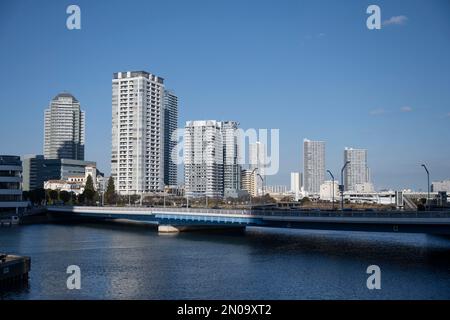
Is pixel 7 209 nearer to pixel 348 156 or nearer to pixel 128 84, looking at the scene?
pixel 128 84

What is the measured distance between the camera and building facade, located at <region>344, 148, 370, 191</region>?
166650 mm

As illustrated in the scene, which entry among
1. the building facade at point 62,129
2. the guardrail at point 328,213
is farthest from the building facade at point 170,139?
the guardrail at point 328,213

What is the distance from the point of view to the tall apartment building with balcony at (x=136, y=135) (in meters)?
132

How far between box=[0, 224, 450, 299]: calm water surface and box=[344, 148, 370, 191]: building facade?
396 ft

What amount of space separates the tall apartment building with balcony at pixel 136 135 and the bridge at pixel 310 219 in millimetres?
73188

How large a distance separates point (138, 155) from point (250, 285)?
10966 centimetres

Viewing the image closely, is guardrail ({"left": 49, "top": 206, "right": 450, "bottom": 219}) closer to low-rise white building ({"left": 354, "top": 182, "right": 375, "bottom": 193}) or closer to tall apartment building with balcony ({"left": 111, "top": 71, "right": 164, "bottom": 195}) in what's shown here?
tall apartment building with balcony ({"left": 111, "top": 71, "right": 164, "bottom": 195})

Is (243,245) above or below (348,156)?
below

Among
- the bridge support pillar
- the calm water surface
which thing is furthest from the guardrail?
the calm water surface

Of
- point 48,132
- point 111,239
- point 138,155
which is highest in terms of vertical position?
point 48,132

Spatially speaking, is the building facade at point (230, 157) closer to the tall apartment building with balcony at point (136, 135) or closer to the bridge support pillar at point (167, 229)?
the tall apartment building with balcony at point (136, 135)
